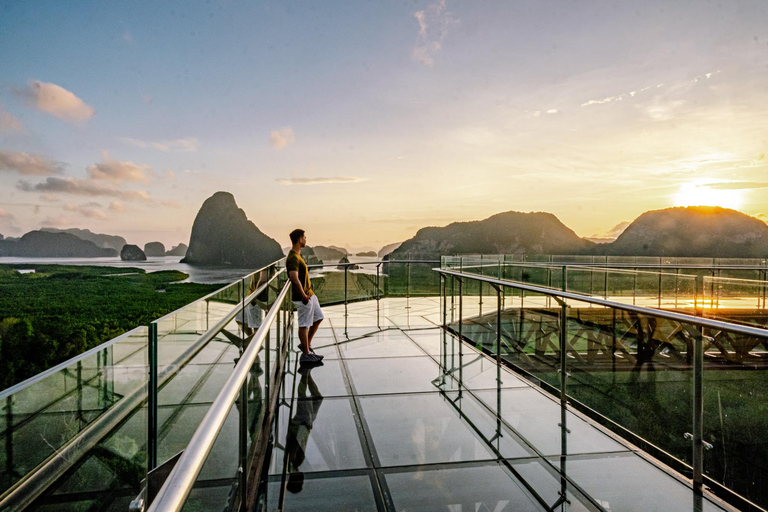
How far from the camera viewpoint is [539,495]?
240cm

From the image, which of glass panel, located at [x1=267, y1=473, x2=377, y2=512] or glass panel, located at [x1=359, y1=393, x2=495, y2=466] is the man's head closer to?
glass panel, located at [x1=359, y1=393, x2=495, y2=466]

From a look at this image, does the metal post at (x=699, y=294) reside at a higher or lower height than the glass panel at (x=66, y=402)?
lower

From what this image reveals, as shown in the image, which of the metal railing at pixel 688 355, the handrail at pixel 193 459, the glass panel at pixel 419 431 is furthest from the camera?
the glass panel at pixel 419 431

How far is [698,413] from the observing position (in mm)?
2510

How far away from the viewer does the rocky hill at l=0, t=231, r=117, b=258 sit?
13275 cm

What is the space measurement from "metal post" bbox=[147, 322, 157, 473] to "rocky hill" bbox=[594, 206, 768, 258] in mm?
62935

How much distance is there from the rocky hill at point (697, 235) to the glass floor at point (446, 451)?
2356 inches

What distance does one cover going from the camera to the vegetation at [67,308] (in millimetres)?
38031

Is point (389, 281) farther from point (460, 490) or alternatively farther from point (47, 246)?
point (47, 246)

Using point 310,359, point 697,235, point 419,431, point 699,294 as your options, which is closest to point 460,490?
point 419,431

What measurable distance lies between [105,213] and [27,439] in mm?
126032

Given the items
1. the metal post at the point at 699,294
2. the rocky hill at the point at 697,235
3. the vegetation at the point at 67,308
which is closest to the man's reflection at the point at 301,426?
the metal post at the point at 699,294

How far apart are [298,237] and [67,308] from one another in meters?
65.2

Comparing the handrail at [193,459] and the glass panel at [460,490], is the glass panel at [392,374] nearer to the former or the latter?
the glass panel at [460,490]
